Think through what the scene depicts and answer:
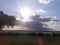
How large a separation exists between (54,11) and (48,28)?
9.8 inches

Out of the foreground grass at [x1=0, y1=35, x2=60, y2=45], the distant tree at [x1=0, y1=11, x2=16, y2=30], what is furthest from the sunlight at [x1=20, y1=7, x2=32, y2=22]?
the foreground grass at [x1=0, y1=35, x2=60, y2=45]

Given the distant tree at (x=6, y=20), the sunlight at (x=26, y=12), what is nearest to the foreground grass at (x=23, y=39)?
the distant tree at (x=6, y=20)

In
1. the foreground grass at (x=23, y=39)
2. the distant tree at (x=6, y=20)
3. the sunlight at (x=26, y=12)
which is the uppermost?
the sunlight at (x=26, y=12)

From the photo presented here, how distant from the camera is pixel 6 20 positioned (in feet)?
5.31

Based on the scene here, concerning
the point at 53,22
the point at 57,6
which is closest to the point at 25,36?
the point at 53,22

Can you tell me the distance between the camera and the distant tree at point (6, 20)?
5.28ft

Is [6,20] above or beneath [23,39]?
above

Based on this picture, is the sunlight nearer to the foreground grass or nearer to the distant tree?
the distant tree

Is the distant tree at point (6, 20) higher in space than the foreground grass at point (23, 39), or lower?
higher

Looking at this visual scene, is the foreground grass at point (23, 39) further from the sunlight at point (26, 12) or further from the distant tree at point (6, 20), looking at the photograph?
the sunlight at point (26, 12)

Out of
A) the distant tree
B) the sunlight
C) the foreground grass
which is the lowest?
the foreground grass

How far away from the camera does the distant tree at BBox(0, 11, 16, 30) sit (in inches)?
63.4

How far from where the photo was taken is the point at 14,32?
1.61m

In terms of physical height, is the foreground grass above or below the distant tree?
below
